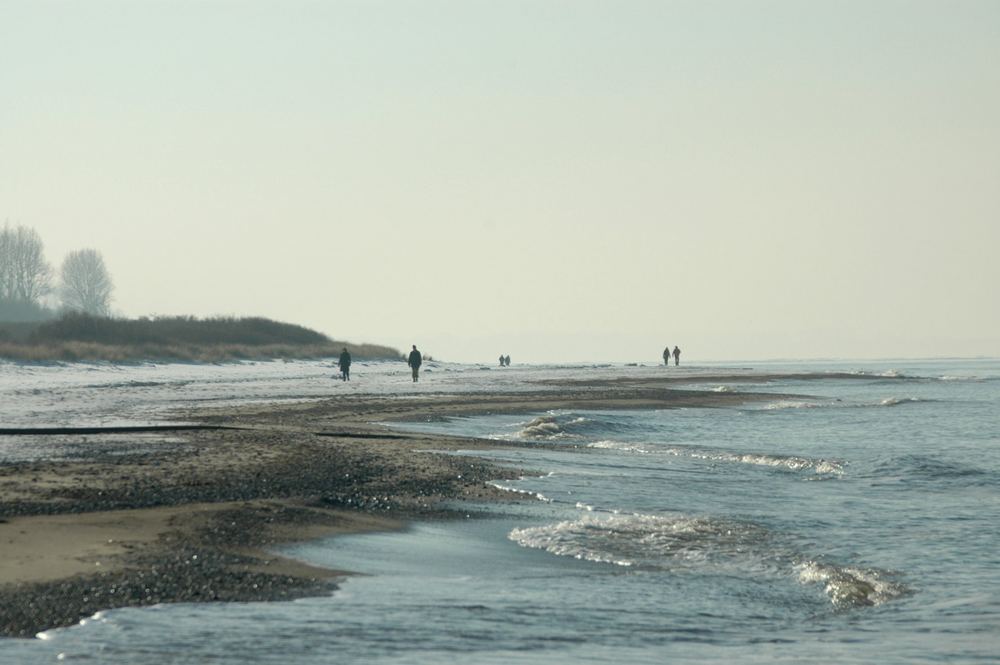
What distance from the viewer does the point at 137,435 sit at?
23750 millimetres

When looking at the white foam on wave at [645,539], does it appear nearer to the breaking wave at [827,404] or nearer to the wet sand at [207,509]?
the wet sand at [207,509]

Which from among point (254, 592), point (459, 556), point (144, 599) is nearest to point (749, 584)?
point (459, 556)

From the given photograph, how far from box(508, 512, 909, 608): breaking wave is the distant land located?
50629 mm

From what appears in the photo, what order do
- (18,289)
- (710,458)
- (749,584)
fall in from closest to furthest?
(749,584)
(710,458)
(18,289)

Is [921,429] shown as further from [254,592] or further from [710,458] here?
[254,592]

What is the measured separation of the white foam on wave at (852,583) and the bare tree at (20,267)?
136 meters

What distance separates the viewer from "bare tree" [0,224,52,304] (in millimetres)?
138375

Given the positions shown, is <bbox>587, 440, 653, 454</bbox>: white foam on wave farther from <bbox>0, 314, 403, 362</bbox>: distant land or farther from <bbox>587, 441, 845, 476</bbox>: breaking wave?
<bbox>0, 314, 403, 362</bbox>: distant land

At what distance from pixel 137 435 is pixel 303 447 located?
3.59m

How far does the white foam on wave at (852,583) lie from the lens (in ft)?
37.2

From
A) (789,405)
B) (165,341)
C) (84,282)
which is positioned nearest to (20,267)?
(84,282)

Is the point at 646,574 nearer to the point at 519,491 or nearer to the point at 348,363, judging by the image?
the point at 519,491

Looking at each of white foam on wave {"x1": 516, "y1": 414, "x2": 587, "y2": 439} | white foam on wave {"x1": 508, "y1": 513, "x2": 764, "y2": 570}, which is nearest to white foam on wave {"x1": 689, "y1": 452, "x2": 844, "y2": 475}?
white foam on wave {"x1": 516, "y1": 414, "x2": 587, "y2": 439}

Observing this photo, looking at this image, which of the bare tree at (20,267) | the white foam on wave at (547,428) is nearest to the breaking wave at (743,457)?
the white foam on wave at (547,428)
